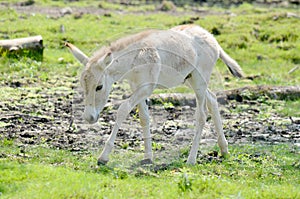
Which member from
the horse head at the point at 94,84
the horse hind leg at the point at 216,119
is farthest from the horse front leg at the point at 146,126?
the horse hind leg at the point at 216,119

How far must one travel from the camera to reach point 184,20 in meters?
27.3

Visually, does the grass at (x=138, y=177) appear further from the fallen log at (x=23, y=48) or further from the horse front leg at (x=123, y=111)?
the fallen log at (x=23, y=48)

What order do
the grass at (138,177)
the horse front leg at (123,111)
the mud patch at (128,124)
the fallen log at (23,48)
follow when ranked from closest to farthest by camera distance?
the grass at (138,177) → the horse front leg at (123,111) → the mud patch at (128,124) → the fallen log at (23,48)

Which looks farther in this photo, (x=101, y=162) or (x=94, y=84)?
(x=101, y=162)

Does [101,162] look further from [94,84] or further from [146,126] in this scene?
[146,126]

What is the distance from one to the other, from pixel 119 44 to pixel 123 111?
100 centimetres

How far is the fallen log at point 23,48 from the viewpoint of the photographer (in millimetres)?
19484

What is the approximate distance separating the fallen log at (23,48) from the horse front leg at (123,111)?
9679 mm

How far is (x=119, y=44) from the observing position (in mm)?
10273

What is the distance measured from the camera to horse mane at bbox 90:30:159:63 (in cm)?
991

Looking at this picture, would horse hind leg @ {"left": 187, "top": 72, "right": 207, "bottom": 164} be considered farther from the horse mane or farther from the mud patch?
the horse mane

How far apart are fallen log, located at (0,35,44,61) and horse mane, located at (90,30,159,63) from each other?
369 inches

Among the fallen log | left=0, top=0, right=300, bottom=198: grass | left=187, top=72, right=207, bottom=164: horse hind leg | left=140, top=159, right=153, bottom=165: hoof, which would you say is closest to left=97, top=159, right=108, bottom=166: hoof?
left=0, top=0, right=300, bottom=198: grass

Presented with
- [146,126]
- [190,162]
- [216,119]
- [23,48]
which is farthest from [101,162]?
[23,48]
